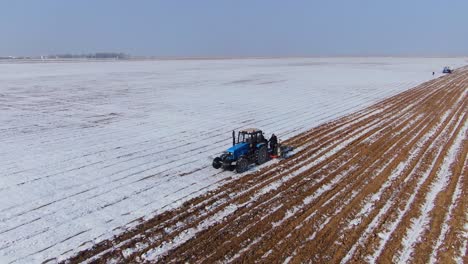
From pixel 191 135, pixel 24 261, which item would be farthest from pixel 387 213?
pixel 191 135

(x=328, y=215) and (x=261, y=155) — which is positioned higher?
(x=261, y=155)

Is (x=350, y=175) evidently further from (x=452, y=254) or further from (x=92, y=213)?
(x=92, y=213)

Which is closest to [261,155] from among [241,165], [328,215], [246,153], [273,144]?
[246,153]

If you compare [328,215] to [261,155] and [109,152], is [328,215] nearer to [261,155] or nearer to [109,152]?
[261,155]

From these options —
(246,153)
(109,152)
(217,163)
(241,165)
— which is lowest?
(109,152)

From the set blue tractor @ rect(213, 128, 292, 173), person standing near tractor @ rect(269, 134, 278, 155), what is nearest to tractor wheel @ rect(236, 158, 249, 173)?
blue tractor @ rect(213, 128, 292, 173)

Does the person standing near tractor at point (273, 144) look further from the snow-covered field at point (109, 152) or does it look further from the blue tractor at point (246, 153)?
the snow-covered field at point (109, 152)
